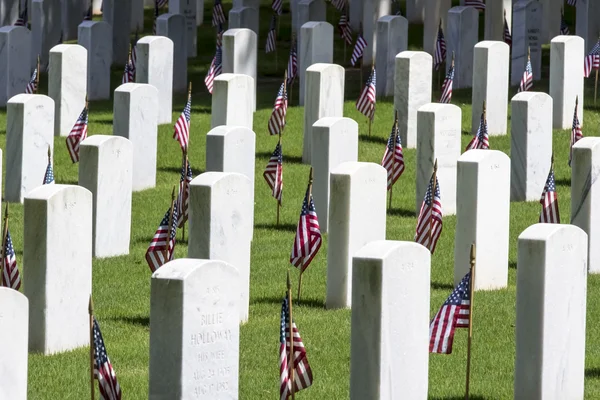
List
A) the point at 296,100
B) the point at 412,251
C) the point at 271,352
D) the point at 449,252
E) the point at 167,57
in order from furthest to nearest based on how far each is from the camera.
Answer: the point at 296,100 < the point at 167,57 < the point at 449,252 < the point at 271,352 < the point at 412,251

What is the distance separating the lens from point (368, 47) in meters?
25.9

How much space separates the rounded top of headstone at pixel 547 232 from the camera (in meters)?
9.16

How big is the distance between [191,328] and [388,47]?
553 inches

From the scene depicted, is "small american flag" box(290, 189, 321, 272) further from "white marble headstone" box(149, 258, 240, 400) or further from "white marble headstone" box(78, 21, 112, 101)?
"white marble headstone" box(78, 21, 112, 101)

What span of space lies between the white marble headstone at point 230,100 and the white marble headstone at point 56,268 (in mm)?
7692

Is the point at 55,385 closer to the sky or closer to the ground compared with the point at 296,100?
closer to the ground

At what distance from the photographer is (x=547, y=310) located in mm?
9188

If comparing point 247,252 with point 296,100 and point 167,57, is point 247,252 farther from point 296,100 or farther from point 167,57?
point 296,100

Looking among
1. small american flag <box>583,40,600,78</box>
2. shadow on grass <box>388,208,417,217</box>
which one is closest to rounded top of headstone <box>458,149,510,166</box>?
shadow on grass <box>388,208,417,217</box>

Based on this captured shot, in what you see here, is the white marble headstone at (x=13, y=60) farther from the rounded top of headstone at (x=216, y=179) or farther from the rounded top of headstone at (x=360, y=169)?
A: the rounded top of headstone at (x=216, y=179)

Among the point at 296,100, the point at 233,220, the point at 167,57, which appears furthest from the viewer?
the point at 296,100

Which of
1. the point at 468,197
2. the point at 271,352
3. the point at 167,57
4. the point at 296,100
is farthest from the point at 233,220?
the point at 296,100

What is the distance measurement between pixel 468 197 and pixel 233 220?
2.15 metres

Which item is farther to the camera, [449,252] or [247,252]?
[449,252]
